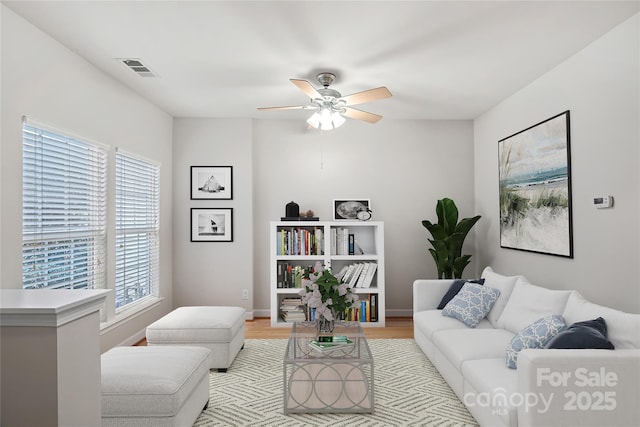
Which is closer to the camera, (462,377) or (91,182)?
(462,377)

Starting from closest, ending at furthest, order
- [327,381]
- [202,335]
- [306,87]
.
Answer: [327,381]
[306,87]
[202,335]

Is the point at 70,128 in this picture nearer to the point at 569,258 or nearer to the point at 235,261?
the point at 235,261

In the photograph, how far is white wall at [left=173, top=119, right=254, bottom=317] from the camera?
5.52 m

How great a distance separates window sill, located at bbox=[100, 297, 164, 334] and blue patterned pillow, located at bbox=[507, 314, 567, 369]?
3.25 meters

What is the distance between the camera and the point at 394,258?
5676mm

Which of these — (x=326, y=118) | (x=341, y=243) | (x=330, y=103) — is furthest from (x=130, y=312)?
(x=330, y=103)

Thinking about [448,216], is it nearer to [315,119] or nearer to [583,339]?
[315,119]

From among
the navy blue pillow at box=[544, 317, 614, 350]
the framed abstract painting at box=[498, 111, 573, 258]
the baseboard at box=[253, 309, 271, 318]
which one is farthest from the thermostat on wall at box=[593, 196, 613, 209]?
the baseboard at box=[253, 309, 271, 318]

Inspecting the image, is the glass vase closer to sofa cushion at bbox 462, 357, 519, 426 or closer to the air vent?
sofa cushion at bbox 462, 357, 519, 426

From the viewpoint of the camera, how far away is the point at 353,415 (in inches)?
110

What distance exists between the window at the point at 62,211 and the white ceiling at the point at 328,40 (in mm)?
803

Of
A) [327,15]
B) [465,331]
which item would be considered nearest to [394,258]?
[465,331]

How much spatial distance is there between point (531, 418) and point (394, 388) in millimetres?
1360

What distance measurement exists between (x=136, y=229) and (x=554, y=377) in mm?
4020
